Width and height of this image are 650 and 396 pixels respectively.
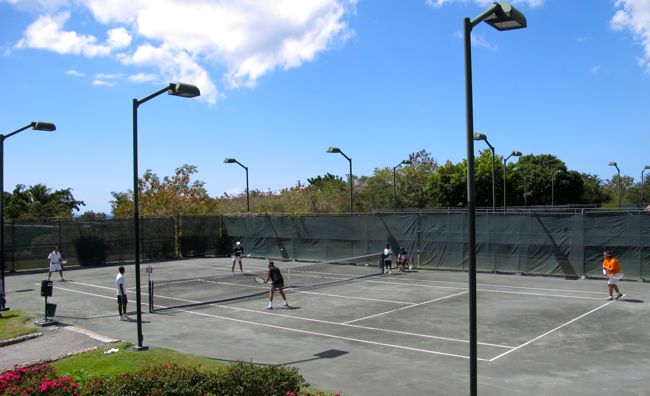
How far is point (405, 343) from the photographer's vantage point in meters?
13.2

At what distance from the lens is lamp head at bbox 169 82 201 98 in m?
12.7

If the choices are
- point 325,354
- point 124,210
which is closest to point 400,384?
point 325,354

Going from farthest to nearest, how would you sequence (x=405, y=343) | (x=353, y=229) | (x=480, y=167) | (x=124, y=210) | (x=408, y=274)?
(x=480, y=167) → (x=124, y=210) → (x=353, y=229) → (x=408, y=274) → (x=405, y=343)

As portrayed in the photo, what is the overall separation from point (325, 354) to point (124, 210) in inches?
1602

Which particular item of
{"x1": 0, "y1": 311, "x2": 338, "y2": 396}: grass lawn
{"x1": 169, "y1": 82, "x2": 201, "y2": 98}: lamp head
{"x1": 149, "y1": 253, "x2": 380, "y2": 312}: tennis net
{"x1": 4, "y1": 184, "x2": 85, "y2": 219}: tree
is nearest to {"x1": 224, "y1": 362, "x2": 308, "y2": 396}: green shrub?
{"x1": 0, "y1": 311, "x2": 338, "y2": 396}: grass lawn

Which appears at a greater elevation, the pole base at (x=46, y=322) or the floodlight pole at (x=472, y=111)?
the floodlight pole at (x=472, y=111)

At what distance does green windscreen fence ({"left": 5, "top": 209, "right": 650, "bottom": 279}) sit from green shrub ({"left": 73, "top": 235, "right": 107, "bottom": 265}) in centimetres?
6

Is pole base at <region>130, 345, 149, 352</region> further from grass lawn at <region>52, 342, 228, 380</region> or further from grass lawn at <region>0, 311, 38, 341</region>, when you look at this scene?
grass lawn at <region>0, 311, 38, 341</region>

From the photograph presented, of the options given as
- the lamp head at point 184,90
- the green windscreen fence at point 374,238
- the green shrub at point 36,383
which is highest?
the lamp head at point 184,90

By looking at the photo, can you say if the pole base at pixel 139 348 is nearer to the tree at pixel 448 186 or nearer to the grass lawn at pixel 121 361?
the grass lawn at pixel 121 361

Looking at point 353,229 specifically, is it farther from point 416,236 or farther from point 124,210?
point 124,210

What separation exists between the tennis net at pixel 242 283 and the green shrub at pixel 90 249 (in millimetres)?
11795

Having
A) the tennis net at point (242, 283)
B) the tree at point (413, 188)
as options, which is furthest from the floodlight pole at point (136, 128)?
the tree at point (413, 188)

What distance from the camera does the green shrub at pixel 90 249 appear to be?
3400cm
